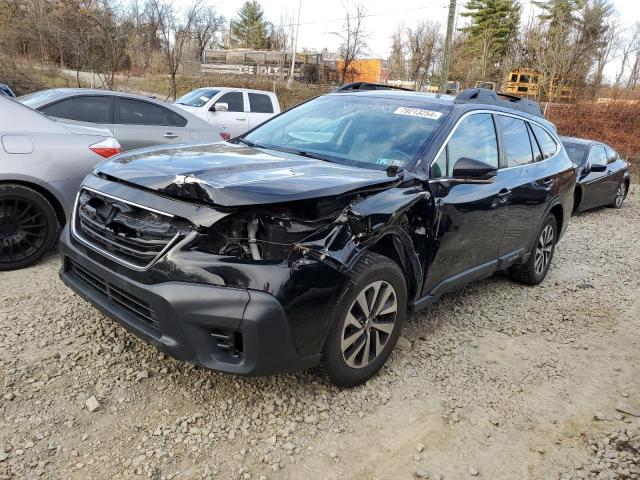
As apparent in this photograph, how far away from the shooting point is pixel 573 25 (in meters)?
37.1

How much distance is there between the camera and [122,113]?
22.4ft

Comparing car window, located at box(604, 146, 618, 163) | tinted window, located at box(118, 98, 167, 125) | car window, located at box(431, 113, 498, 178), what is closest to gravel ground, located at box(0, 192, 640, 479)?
car window, located at box(431, 113, 498, 178)

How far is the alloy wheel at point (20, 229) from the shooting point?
13.8ft

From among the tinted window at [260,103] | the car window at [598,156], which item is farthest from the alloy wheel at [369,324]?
the tinted window at [260,103]

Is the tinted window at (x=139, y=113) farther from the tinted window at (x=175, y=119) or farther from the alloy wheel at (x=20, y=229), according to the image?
the alloy wheel at (x=20, y=229)

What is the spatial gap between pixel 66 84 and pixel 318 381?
2320 cm

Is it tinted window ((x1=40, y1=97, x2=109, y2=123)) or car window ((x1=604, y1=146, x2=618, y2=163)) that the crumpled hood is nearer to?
tinted window ((x1=40, y1=97, x2=109, y2=123))

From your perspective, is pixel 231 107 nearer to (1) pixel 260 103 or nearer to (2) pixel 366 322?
(1) pixel 260 103

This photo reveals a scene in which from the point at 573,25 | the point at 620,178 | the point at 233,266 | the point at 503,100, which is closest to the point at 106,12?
the point at 620,178

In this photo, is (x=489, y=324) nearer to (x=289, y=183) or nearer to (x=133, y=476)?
(x=289, y=183)

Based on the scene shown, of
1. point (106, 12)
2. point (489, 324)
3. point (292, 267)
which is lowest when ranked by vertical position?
point (489, 324)

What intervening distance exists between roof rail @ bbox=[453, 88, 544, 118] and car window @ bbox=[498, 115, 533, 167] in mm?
161

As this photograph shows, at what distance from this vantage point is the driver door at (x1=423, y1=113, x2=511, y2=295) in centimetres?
343

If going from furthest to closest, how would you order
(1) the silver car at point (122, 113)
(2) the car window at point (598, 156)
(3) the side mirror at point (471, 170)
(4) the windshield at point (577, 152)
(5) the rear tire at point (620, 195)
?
(5) the rear tire at point (620, 195) < (2) the car window at point (598, 156) < (4) the windshield at point (577, 152) < (1) the silver car at point (122, 113) < (3) the side mirror at point (471, 170)
